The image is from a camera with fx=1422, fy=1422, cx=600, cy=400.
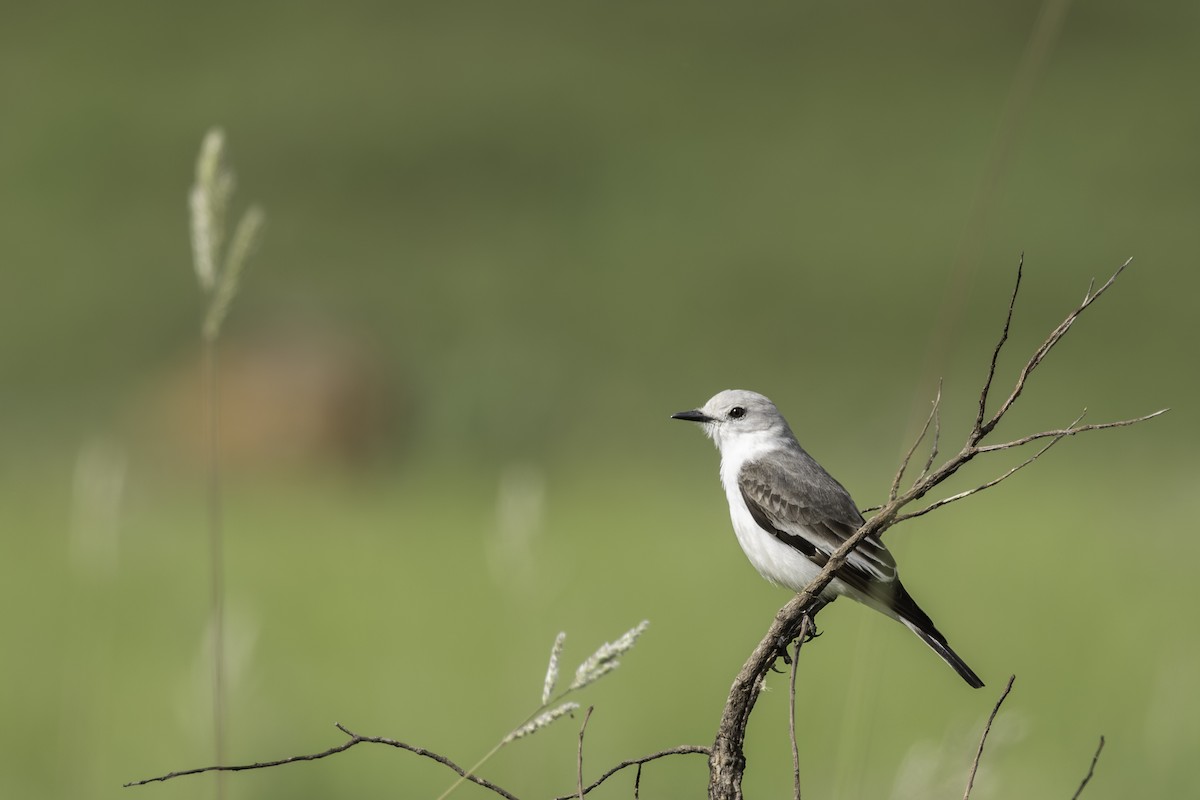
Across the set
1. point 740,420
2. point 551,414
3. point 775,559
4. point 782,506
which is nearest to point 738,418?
point 740,420

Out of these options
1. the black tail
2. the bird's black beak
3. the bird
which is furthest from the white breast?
the black tail

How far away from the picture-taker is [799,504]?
4621 mm

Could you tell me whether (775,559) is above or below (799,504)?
below

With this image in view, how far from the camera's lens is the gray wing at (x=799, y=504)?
4535 mm

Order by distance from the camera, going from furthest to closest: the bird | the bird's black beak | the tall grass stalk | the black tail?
the bird's black beak → the bird → the black tail → the tall grass stalk

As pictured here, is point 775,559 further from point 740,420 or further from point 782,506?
point 740,420

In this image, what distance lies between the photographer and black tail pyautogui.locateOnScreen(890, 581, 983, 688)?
152 inches

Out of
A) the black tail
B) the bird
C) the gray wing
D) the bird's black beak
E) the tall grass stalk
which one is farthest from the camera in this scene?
the bird's black beak

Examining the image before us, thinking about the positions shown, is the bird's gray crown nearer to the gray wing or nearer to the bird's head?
the bird's head

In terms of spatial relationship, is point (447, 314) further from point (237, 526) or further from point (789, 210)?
point (237, 526)

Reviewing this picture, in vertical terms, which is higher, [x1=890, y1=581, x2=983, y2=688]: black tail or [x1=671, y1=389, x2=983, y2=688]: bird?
[x1=671, y1=389, x2=983, y2=688]: bird

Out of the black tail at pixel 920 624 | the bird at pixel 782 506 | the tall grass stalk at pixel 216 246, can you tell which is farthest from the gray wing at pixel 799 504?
the tall grass stalk at pixel 216 246

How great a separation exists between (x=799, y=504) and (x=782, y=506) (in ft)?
0.20

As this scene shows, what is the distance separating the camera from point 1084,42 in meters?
36.6
